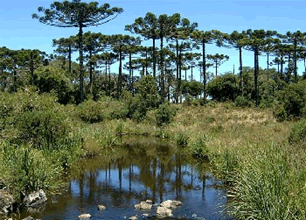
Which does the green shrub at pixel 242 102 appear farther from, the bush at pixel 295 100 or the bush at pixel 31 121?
the bush at pixel 31 121

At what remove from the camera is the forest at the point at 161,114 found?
30.6ft

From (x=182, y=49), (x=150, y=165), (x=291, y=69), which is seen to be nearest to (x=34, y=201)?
(x=150, y=165)

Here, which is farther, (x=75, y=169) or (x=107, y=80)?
(x=107, y=80)

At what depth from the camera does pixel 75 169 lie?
1659 cm

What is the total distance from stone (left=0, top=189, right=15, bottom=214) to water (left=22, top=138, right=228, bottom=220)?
53 centimetres

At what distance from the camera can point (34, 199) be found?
11.0 metres

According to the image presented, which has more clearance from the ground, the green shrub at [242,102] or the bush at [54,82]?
the bush at [54,82]

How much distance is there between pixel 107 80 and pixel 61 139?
46347 millimetres

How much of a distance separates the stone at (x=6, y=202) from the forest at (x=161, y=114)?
0.26m

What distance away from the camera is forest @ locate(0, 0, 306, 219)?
9.31 meters

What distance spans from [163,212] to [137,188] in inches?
139

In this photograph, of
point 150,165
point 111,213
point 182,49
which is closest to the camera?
point 111,213

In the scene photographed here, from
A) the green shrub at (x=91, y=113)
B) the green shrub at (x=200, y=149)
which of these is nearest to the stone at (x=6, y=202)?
the green shrub at (x=200, y=149)

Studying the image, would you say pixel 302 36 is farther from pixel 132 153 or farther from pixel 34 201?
pixel 34 201
